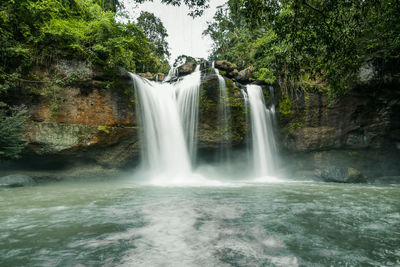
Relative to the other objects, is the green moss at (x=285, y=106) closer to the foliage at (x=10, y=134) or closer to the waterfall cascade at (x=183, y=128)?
the waterfall cascade at (x=183, y=128)

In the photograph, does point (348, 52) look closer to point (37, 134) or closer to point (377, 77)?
point (377, 77)

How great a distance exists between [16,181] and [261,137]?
11.2 meters

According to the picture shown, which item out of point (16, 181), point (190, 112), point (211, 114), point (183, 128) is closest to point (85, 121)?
point (16, 181)

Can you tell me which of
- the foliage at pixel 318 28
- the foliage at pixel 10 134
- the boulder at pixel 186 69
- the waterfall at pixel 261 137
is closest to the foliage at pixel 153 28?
the boulder at pixel 186 69

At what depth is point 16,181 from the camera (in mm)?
7711

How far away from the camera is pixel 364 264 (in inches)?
84.4

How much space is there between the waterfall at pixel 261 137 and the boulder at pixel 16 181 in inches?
414

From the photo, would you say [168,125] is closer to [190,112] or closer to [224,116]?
[190,112]

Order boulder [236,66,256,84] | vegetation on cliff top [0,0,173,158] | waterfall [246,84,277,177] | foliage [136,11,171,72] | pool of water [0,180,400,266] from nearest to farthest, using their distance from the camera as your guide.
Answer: pool of water [0,180,400,266], vegetation on cliff top [0,0,173,158], waterfall [246,84,277,177], boulder [236,66,256,84], foliage [136,11,171,72]

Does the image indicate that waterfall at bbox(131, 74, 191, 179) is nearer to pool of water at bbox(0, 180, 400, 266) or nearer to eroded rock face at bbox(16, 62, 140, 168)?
eroded rock face at bbox(16, 62, 140, 168)

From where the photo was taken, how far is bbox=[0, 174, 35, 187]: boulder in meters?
7.45

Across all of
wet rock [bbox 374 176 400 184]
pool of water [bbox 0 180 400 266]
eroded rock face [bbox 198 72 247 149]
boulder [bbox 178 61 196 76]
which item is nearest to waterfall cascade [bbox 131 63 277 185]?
eroded rock face [bbox 198 72 247 149]

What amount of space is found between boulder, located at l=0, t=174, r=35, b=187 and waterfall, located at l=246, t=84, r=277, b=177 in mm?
10520

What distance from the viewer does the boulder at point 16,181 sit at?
7447 mm
